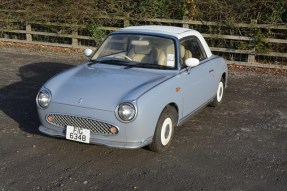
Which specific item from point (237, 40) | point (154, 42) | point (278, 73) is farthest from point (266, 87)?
point (154, 42)

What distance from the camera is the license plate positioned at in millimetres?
4773

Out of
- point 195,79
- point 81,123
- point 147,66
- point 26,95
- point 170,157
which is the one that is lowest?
point 170,157

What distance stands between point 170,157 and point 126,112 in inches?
35.3

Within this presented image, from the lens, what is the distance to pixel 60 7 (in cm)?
1396

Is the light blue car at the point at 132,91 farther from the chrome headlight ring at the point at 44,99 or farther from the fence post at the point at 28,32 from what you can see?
the fence post at the point at 28,32

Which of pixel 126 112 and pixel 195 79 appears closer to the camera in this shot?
A: pixel 126 112

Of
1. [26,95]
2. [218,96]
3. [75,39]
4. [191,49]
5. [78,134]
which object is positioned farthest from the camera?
[75,39]

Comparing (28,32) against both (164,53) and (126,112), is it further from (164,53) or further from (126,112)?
(126,112)

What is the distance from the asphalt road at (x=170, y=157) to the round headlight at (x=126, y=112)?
1.94ft

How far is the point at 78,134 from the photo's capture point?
4805mm

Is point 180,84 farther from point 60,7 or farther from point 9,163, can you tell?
point 60,7

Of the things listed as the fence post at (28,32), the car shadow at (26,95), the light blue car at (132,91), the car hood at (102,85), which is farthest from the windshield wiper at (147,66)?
the fence post at (28,32)

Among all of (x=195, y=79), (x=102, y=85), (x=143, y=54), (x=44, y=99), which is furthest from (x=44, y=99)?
(x=195, y=79)

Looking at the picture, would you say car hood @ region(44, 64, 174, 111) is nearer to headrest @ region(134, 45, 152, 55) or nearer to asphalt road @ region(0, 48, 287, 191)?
headrest @ region(134, 45, 152, 55)
